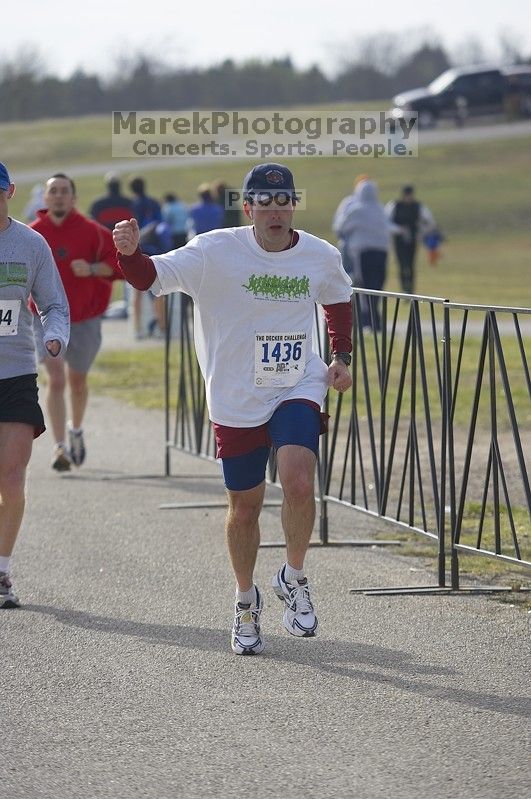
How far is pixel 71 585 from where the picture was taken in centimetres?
720

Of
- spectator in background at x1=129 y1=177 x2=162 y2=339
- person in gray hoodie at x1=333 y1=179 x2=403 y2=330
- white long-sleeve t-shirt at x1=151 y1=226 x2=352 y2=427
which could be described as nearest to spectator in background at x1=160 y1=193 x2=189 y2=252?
spectator in background at x1=129 y1=177 x2=162 y2=339

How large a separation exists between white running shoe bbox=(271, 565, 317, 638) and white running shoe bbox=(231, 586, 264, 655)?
0.13m

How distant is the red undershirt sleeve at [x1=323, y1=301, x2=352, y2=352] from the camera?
634cm

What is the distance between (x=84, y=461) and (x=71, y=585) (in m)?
3.97

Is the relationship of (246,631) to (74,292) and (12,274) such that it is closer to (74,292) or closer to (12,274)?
(12,274)

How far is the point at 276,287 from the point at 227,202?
17972 mm

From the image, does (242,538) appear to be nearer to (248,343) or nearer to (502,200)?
(248,343)

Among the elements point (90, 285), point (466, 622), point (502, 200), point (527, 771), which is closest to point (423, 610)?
point (466, 622)

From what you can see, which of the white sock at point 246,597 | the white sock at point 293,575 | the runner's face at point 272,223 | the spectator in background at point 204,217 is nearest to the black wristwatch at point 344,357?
the runner's face at point 272,223

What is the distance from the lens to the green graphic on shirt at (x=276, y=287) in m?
5.91

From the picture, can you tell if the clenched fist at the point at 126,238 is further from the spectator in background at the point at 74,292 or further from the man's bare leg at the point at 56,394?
the man's bare leg at the point at 56,394

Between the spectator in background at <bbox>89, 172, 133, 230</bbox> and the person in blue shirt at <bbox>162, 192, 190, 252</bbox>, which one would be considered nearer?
the spectator in background at <bbox>89, 172, 133, 230</bbox>

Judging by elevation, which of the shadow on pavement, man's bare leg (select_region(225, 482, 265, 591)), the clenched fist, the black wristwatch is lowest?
the shadow on pavement

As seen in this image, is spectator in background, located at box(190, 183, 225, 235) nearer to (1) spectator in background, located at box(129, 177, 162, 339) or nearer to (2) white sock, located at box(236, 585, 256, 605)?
(1) spectator in background, located at box(129, 177, 162, 339)
